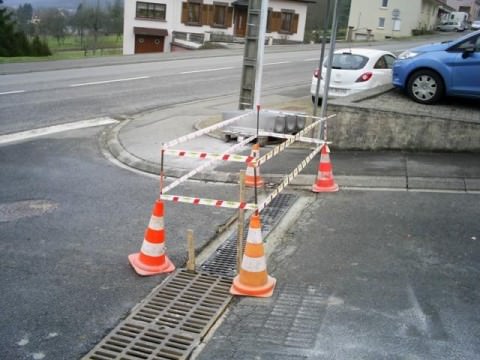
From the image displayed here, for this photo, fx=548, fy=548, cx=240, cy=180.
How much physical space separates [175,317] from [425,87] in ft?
26.0

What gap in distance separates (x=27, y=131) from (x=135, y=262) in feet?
23.8

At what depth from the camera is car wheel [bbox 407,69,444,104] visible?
10.5 metres

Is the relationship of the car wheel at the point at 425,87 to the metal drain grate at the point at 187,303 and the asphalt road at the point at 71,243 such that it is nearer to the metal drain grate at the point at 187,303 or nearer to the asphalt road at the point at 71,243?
the asphalt road at the point at 71,243

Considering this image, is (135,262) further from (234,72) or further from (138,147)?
(234,72)

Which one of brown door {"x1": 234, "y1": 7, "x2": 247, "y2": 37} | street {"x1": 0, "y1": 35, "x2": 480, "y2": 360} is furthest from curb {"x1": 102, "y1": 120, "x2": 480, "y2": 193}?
brown door {"x1": 234, "y1": 7, "x2": 247, "y2": 37}

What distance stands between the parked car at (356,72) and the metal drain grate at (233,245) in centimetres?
703

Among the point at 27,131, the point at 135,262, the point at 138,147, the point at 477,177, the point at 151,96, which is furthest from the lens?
the point at 151,96

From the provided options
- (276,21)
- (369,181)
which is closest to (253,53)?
(369,181)

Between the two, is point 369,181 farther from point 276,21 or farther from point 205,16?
point 276,21

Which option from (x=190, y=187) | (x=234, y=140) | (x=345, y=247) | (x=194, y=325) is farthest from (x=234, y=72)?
(x=194, y=325)

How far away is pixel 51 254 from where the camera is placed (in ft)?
18.5

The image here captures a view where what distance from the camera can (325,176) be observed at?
25.5 ft

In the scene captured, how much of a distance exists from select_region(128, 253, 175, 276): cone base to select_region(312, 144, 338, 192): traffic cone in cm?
306

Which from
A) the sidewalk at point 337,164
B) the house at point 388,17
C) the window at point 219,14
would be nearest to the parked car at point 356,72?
the sidewalk at point 337,164
